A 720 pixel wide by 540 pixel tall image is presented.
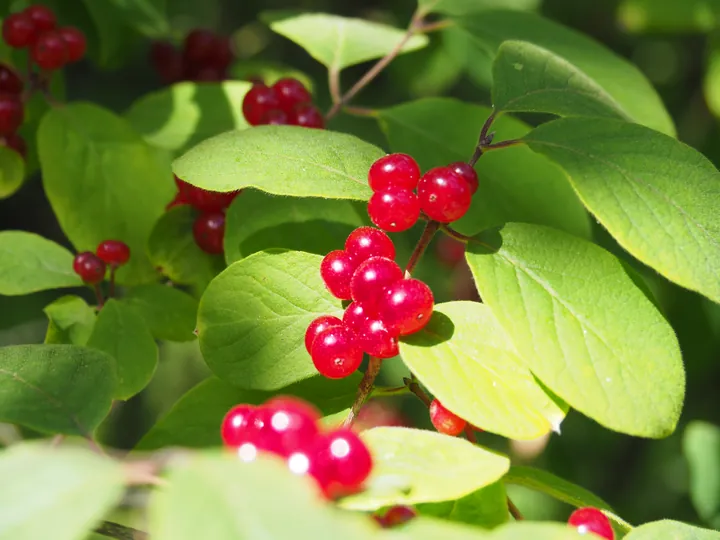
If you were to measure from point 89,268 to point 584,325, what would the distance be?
784mm

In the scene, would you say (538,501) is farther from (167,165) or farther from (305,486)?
(305,486)

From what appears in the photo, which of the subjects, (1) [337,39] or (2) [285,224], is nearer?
(2) [285,224]

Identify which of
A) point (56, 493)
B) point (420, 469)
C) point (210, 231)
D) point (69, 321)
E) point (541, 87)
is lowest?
point (69, 321)

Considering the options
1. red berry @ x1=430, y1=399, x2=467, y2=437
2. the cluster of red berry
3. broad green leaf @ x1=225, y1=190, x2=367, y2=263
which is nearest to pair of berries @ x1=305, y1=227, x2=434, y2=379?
red berry @ x1=430, y1=399, x2=467, y2=437

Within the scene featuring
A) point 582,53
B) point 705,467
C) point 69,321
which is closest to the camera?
point 69,321

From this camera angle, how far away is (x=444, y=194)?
3.32 feet

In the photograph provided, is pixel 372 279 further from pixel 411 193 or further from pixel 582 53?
pixel 582 53

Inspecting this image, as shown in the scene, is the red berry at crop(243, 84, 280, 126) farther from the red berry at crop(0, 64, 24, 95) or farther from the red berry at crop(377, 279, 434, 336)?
the red berry at crop(377, 279, 434, 336)

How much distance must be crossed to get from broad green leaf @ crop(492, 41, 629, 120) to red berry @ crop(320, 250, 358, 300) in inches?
12.4

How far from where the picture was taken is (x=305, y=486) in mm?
563

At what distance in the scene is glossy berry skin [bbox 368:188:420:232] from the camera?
1.02 metres

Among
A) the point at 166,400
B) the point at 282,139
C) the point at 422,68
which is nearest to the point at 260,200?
the point at 282,139

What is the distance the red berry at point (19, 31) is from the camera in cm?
155

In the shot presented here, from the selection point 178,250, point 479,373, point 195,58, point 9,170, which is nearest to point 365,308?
point 479,373
